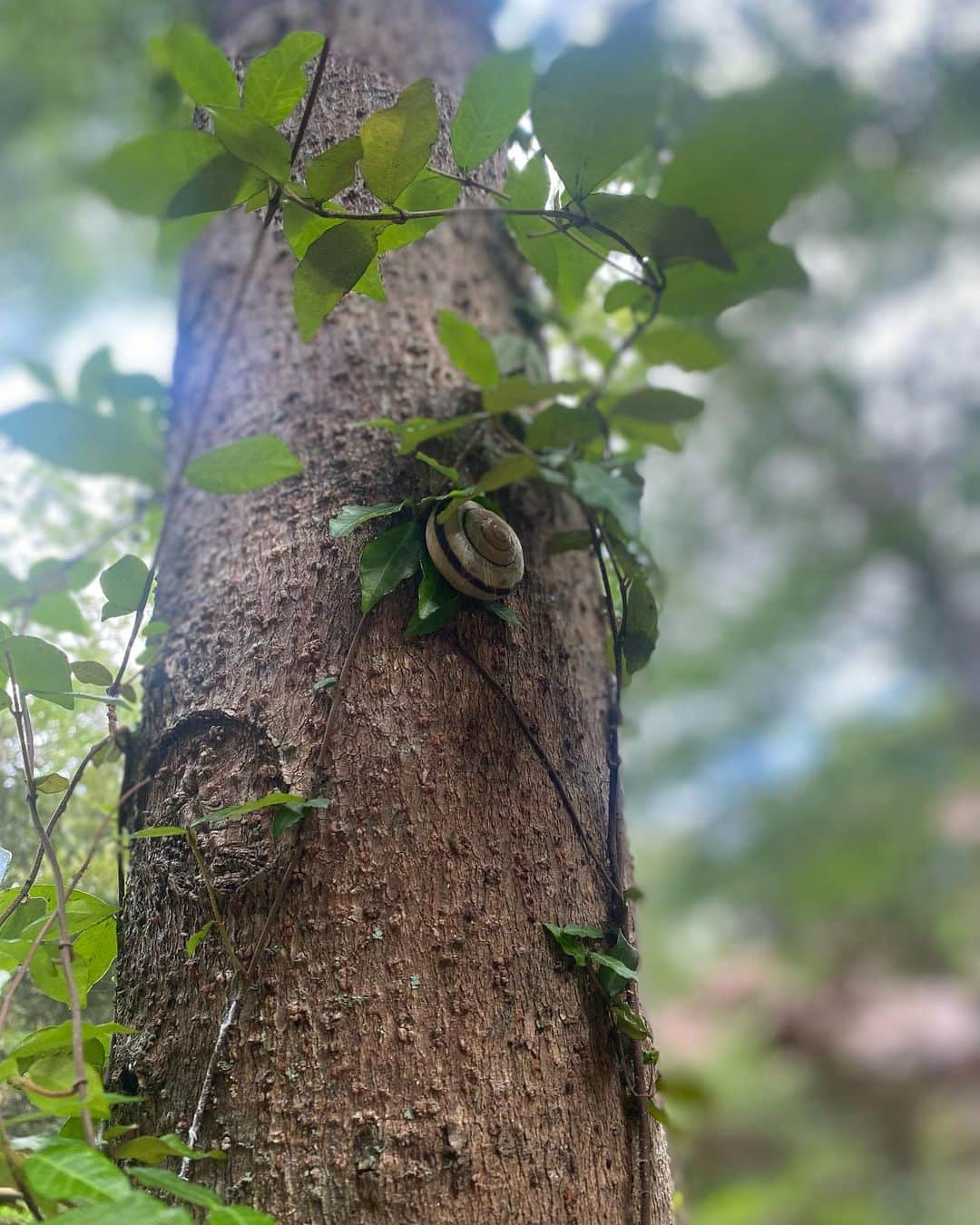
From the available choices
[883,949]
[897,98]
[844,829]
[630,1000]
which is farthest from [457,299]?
[883,949]

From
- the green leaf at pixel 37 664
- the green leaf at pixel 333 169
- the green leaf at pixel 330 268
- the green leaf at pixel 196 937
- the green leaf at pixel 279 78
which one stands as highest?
the green leaf at pixel 279 78

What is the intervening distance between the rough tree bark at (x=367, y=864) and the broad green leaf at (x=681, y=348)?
131mm

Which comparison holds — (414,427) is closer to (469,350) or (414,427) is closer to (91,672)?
(469,350)

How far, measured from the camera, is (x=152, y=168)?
0.39 m

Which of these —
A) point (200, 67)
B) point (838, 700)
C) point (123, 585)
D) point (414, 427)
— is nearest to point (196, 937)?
→ point (123, 585)

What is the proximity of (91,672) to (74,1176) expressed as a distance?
0.26 m

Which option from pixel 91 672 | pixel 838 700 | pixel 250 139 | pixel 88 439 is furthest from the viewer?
pixel 838 700

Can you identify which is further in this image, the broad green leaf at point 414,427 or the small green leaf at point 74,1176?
the broad green leaf at point 414,427

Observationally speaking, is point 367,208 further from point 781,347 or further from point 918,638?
point 918,638

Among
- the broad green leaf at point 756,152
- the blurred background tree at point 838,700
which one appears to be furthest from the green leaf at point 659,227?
the blurred background tree at point 838,700

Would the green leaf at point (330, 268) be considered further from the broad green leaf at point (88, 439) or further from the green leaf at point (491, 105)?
the broad green leaf at point (88, 439)

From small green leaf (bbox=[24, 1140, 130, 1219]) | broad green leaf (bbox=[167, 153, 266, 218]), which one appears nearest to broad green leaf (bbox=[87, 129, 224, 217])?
broad green leaf (bbox=[167, 153, 266, 218])

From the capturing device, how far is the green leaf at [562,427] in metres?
0.56

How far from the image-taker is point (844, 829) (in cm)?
469
